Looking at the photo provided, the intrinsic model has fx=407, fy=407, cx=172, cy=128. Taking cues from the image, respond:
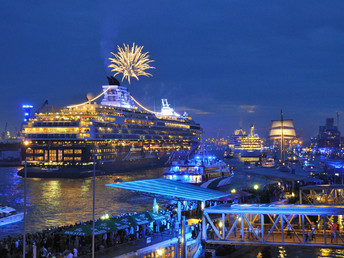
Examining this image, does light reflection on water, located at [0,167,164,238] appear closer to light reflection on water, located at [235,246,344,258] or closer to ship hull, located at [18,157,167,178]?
ship hull, located at [18,157,167,178]

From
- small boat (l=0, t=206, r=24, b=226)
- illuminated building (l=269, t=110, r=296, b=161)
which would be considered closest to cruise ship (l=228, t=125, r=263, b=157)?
illuminated building (l=269, t=110, r=296, b=161)

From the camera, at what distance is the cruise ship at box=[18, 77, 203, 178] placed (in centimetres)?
6869

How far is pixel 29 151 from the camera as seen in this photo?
70312 mm

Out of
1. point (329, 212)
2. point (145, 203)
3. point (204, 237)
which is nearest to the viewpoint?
point (329, 212)

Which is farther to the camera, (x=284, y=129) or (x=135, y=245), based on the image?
(x=284, y=129)

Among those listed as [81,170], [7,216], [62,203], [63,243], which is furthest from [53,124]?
[63,243]

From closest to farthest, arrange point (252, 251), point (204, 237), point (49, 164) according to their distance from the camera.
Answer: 1. point (204, 237)
2. point (252, 251)
3. point (49, 164)

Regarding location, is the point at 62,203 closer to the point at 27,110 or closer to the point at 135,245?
the point at 135,245

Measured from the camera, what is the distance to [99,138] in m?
73.1

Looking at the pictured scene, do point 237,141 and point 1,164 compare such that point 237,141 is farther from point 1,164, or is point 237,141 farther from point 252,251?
point 252,251

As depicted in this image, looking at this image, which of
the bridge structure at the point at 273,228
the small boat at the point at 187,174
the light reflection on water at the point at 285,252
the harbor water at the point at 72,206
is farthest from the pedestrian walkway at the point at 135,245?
the small boat at the point at 187,174

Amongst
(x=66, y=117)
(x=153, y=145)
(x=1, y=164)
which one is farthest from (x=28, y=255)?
(x=1, y=164)

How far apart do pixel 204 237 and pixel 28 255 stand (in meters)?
7.65

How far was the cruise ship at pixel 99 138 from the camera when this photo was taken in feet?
225
